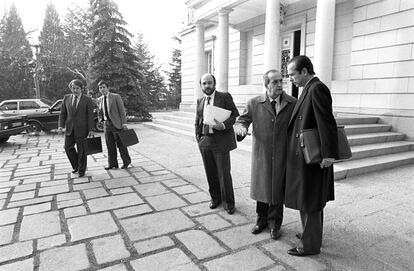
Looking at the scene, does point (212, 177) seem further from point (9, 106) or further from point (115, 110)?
point (9, 106)

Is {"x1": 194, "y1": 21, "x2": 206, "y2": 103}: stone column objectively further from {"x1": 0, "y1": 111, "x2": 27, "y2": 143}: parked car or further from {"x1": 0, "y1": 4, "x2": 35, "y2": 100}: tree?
{"x1": 0, "y1": 4, "x2": 35, "y2": 100}: tree

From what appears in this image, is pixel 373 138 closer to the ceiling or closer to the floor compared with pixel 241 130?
closer to the floor

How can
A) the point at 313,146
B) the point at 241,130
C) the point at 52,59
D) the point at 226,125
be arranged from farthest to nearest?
1. the point at 52,59
2. the point at 226,125
3. the point at 241,130
4. the point at 313,146

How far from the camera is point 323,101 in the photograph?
8.15 feet

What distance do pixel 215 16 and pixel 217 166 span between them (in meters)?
10.2

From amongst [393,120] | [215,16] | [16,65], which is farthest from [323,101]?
[16,65]

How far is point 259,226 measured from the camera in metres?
3.25

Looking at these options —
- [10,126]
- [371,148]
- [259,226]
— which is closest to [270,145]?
[259,226]

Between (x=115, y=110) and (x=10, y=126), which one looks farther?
(x=10, y=126)

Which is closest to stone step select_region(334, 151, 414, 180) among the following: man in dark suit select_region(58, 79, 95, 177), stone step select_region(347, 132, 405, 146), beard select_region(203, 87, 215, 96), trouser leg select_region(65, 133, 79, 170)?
stone step select_region(347, 132, 405, 146)

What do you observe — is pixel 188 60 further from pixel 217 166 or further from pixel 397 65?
pixel 217 166

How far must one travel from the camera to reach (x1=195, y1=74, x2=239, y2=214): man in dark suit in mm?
3740

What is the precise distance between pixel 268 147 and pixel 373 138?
5321 millimetres

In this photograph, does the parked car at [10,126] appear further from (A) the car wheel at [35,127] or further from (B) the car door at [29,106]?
(B) the car door at [29,106]
